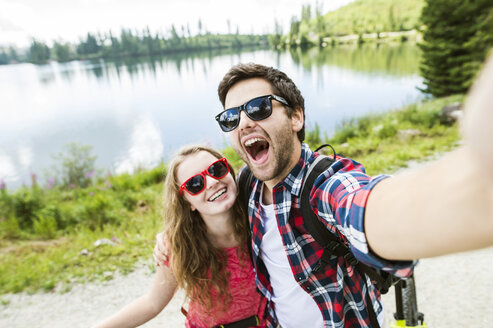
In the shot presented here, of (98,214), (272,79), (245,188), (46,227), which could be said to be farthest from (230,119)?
(46,227)

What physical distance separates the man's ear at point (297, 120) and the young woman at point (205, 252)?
50 cm

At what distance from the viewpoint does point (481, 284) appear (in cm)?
291

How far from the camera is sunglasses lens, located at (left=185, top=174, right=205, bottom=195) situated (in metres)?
1.75

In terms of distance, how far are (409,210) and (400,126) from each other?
950 cm

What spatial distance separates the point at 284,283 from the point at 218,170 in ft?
2.51

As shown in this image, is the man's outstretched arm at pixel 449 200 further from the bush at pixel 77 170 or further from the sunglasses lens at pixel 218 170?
the bush at pixel 77 170

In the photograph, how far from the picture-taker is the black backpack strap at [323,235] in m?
1.25

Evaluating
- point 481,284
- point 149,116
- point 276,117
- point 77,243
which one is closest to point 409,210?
point 276,117

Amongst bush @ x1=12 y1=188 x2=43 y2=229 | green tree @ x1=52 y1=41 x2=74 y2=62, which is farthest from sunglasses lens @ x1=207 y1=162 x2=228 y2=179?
green tree @ x1=52 y1=41 x2=74 y2=62

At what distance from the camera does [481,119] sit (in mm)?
332

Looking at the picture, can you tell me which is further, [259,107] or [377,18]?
[377,18]

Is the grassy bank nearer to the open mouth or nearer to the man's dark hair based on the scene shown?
the open mouth

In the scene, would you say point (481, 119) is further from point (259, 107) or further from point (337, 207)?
point (259, 107)

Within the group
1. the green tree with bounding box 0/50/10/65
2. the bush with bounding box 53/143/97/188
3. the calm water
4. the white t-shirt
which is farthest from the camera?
the green tree with bounding box 0/50/10/65
